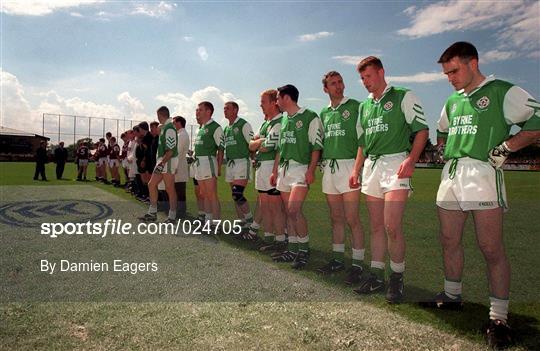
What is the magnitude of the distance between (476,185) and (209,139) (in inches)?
220

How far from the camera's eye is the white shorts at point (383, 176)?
4328 mm

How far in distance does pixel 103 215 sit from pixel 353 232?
6.35m

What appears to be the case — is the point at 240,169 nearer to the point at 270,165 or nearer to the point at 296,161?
the point at 270,165

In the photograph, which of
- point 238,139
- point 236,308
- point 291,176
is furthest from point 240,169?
point 236,308

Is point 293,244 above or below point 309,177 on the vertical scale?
below

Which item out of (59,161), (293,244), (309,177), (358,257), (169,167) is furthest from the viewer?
(59,161)

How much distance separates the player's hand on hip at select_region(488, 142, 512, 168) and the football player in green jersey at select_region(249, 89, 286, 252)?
3.47 meters

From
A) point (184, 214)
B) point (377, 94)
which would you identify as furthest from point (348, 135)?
point (184, 214)

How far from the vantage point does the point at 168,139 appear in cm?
879

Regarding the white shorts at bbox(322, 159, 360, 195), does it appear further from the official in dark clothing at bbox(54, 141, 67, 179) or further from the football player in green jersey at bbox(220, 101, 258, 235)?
the official in dark clothing at bbox(54, 141, 67, 179)

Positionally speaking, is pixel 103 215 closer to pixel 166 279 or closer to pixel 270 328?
pixel 166 279

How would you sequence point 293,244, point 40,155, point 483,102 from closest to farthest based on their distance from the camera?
point 483,102, point 293,244, point 40,155

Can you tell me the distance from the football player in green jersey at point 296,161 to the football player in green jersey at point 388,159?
103 cm

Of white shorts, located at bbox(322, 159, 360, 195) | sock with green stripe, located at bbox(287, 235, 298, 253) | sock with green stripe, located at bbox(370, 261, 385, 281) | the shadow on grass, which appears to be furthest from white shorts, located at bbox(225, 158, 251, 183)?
sock with green stripe, located at bbox(370, 261, 385, 281)
